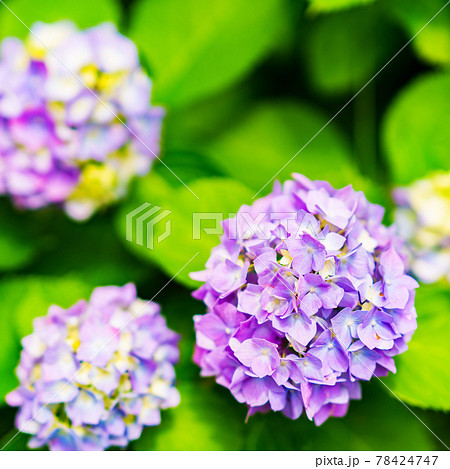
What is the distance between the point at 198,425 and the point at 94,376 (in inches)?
12.3

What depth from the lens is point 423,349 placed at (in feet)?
3.98

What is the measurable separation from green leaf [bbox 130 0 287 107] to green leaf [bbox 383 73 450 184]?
428mm

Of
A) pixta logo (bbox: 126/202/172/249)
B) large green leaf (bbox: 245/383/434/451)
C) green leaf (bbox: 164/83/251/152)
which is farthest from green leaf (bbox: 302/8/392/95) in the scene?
large green leaf (bbox: 245/383/434/451)

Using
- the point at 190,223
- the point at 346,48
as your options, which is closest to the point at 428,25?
the point at 346,48

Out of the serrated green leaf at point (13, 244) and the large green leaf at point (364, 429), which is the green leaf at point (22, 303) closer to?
the serrated green leaf at point (13, 244)

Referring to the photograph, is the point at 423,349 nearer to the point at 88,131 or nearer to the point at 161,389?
the point at 161,389

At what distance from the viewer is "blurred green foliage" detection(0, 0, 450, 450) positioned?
1345mm

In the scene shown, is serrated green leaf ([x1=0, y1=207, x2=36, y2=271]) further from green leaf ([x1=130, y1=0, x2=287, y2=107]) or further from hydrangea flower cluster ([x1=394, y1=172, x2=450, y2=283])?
hydrangea flower cluster ([x1=394, y1=172, x2=450, y2=283])

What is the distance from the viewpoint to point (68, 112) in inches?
55.2

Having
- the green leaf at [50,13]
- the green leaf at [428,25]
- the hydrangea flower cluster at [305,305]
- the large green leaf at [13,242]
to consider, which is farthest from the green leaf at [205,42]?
the hydrangea flower cluster at [305,305]

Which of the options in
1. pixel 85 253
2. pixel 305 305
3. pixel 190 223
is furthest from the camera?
pixel 85 253

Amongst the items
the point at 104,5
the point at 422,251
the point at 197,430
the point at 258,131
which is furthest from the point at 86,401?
the point at 104,5

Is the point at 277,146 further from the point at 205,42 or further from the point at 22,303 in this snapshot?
the point at 22,303

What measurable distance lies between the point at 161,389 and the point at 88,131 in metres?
0.65
